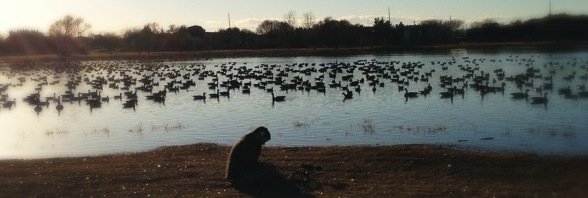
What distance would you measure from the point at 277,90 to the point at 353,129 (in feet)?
79.8

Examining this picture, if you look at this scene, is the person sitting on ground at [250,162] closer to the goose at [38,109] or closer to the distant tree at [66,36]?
the goose at [38,109]

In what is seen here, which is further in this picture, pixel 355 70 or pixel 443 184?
pixel 355 70

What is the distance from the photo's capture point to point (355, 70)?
69.8m

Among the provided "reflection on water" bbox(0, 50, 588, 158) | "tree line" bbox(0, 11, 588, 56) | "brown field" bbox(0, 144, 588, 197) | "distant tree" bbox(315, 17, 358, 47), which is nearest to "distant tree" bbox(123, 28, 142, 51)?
"tree line" bbox(0, 11, 588, 56)

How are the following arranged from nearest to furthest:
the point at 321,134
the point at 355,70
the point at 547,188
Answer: the point at 547,188 → the point at 321,134 → the point at 355,70

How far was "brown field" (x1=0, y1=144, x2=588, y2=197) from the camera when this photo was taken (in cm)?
1266

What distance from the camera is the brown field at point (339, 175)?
12656 millimetres

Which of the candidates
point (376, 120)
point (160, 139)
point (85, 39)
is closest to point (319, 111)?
point (376, 120)

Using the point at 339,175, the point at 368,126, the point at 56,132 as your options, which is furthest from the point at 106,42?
the point at 339,175

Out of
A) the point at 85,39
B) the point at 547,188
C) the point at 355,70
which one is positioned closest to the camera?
the point at 547,188

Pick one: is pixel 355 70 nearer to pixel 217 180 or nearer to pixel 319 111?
pixel 319 111

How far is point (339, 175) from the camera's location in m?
14.6

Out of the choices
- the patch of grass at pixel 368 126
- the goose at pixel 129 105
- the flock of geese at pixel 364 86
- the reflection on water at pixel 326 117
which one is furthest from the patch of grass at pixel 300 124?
the goose at pixel 129 105

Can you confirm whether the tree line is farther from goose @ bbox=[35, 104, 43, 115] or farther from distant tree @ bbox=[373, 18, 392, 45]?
goose @ bbox=[35, 104, 43, 115]
